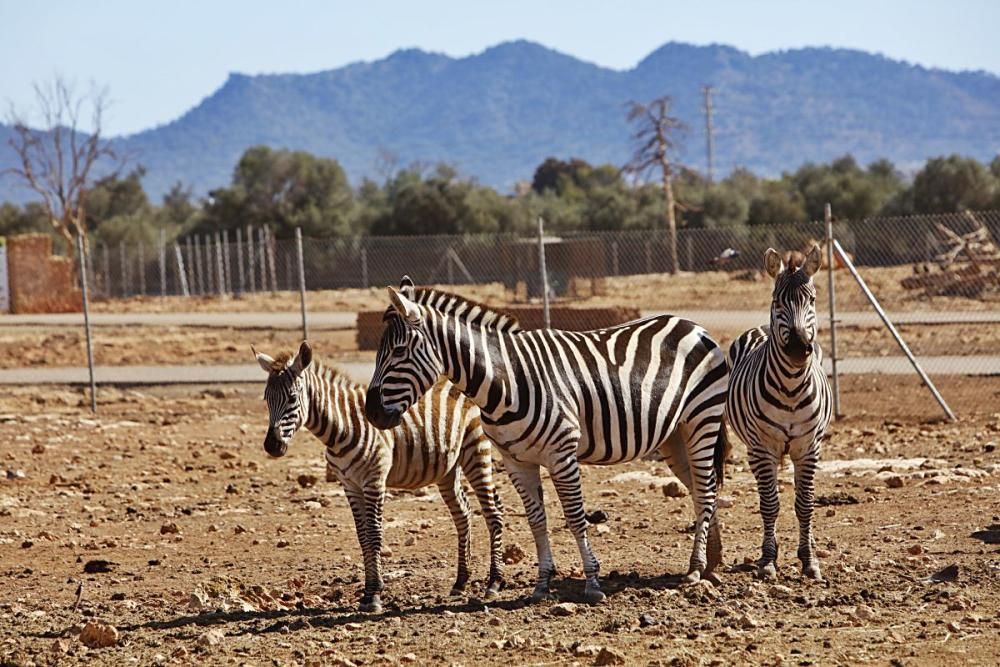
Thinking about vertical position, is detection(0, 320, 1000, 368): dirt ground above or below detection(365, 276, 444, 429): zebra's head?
below

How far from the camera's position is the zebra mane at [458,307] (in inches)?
354

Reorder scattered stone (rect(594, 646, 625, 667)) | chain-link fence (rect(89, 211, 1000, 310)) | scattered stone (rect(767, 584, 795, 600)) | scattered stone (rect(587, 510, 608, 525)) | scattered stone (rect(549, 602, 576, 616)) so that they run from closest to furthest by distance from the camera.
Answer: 1. scattered stone (rect(594, 646, 625, 667))
2. scattered stone (rect(549, 602, 576, 616))
3. scattered stone (rect(767, 584, 795, 600))
4. scattered stone (rect(587, 510, 608, 525))
5. chain-link fence (rect(89, 211, 1000, 310))

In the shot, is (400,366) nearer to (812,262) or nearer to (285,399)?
(285,399)

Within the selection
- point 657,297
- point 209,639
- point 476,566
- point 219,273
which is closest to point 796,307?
point 476,566

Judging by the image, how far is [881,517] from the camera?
11.0 metres

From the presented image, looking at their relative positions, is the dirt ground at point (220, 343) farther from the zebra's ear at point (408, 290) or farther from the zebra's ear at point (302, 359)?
the zebra's ear at point (408, 290)

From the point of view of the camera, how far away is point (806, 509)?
934 centimetres

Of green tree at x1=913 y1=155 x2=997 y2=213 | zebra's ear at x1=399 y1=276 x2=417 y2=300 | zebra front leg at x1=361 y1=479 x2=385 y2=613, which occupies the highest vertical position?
green tree at x1=913 y1=155 x2=997 y2=213

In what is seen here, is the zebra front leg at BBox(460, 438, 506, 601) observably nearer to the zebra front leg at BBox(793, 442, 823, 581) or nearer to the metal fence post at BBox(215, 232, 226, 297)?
the zebra front leg at BBox(793, 442, 823, 581)

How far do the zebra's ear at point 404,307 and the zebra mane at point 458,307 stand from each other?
177 mm

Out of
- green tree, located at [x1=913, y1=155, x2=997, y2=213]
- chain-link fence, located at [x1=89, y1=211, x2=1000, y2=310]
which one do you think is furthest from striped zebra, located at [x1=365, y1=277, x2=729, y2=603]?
green tree, located at [x1=913, y1=155, x2=997, y2=213]

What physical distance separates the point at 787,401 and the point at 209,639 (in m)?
3.98

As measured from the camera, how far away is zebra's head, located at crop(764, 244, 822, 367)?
8.94 metres

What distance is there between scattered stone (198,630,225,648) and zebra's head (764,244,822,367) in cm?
394
